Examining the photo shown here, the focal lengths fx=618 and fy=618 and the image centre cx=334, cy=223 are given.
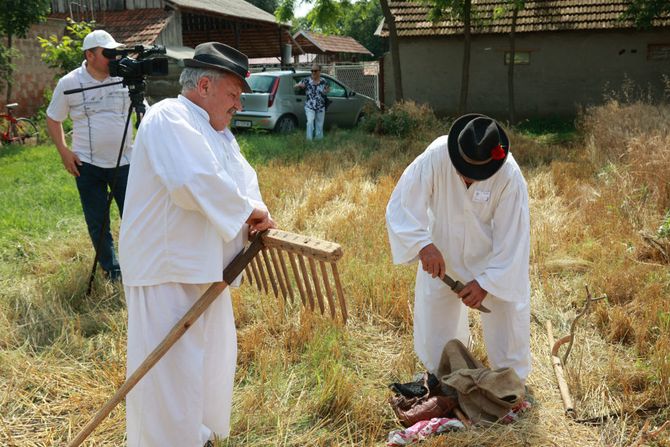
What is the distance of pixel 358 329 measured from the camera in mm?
4445

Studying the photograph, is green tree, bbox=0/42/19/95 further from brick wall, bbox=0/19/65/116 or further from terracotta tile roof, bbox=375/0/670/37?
terracotta tile roof, bbox=375/0/670/37

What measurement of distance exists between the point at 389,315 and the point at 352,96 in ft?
35.3

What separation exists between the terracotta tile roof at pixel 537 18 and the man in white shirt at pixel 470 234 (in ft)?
47.5

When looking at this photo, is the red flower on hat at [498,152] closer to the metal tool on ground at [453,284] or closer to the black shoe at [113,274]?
the metal tool on ground at [453,284]

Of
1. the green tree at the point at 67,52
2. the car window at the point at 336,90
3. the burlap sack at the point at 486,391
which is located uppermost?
the green tree at the point at 67,52

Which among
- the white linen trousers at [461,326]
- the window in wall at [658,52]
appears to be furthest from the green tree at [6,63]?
the window in wall at [658,52]

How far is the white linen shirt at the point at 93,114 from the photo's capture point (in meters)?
4.77

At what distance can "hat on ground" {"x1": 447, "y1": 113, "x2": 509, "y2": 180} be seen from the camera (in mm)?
3111

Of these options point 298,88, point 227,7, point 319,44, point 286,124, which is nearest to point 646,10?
point 298,88

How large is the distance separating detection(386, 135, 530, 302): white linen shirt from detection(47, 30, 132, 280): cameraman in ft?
8.20

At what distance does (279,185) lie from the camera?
26.6ft

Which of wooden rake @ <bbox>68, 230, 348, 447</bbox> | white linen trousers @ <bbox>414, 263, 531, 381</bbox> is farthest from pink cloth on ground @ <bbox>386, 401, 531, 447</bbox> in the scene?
wooden rake @ <bbox>68, 230, 348, 447</bbox>

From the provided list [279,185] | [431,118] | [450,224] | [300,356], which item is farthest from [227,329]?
[431,118]

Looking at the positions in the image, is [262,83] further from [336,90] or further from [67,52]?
[67,52]
